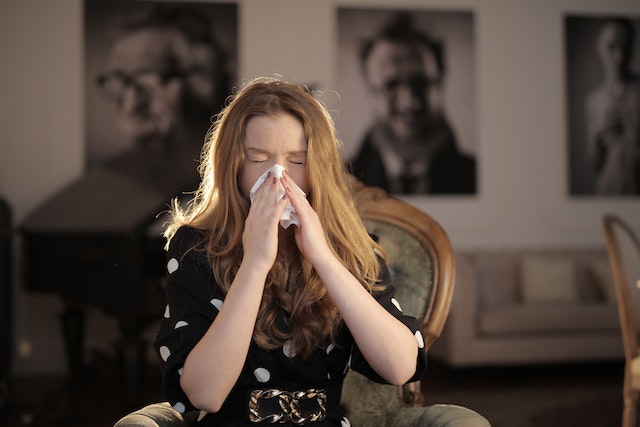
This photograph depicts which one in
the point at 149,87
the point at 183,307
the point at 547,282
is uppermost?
the point at 149,87

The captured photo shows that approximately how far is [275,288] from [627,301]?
1780mm

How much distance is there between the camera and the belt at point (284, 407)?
132 cm

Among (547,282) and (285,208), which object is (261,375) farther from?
(547,282)

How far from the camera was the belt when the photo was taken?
1317 mm

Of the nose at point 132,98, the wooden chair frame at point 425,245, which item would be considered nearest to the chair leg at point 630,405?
the wooden chair frame at point 425,245

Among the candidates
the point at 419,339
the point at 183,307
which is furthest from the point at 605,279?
the point at 183,307

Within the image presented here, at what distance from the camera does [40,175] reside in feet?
17.3

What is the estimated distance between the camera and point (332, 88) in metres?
5.68

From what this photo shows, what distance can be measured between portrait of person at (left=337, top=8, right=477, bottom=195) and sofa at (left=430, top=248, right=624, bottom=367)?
2.42 ft

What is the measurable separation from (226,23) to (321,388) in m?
4.48

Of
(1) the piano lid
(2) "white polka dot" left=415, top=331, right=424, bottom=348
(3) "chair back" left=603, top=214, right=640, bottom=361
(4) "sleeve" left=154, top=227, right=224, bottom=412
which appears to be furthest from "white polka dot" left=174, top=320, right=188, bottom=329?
(1) the piano lid

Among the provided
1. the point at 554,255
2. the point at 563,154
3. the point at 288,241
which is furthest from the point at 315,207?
the point at 563,154

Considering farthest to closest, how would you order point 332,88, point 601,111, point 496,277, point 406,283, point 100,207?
point 601,111, point 332,88, point 496,277, point 100,207, point 406,283

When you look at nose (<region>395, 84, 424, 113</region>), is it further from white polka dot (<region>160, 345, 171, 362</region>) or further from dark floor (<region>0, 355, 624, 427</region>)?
white polka dot (<region>160, 345, 171, 362</region>)
